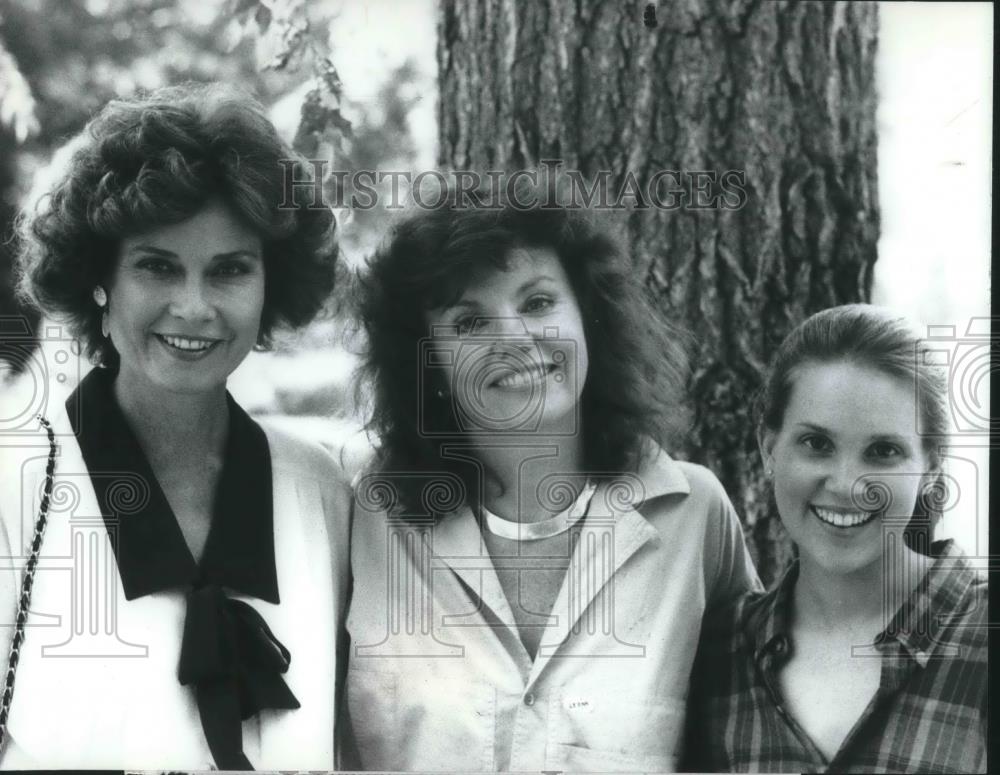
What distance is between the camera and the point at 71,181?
3766mm

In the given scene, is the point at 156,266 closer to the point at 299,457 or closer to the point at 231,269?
the point at 231,269

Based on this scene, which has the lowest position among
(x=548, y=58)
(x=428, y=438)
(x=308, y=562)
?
(x=308, y=562)

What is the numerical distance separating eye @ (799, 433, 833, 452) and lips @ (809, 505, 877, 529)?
0.17 m

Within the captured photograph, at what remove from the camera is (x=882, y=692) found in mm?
3748

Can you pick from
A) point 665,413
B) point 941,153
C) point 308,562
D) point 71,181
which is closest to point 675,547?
point 665,413

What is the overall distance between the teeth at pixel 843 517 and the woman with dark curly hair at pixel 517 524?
0.86ft

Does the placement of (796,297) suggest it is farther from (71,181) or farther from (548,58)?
(71,181)

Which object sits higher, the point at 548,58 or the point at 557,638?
the point at 548,58

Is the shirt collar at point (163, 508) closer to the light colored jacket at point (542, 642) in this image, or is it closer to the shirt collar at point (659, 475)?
the light colored jacket at point (542, 642)

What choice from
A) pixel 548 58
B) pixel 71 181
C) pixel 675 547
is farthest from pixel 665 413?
pixel 71 181

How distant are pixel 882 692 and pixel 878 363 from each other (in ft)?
3.07

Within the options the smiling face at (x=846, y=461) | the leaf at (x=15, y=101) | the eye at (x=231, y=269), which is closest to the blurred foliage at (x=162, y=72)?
the leaf at (x=15, y=101)

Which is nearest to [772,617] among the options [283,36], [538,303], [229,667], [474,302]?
[538,303]

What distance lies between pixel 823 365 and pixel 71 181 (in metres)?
2.21
